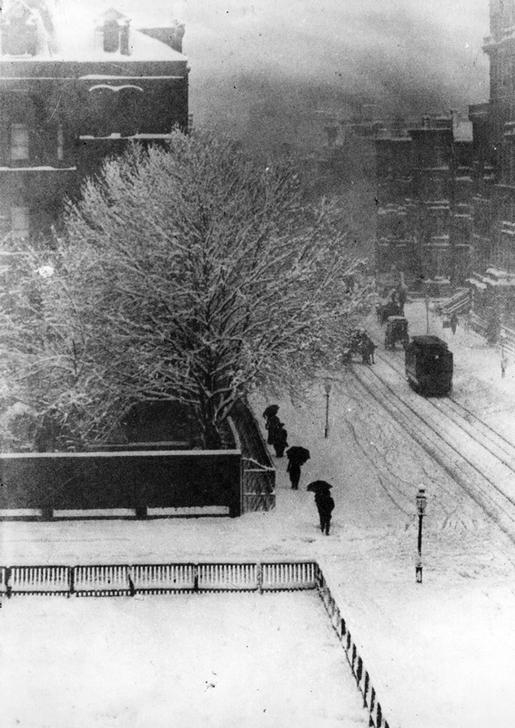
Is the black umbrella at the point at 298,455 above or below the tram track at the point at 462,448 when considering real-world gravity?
above

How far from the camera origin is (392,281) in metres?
72.1

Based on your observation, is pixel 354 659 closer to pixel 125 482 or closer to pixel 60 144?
pixel 125 482

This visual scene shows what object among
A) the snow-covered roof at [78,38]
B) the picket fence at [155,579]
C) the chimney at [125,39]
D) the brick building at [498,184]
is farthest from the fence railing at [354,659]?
the brick building at [498,184]

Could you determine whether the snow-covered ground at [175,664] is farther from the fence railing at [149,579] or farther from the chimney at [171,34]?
the chimney at [171,34]

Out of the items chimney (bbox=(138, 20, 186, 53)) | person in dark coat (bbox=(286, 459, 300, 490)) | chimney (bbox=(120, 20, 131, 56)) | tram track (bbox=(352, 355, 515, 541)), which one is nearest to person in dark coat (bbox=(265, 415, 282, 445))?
person in dark coat (bbox=(286, 459, 300, 490))

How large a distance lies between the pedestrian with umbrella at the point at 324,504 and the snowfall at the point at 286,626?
34cm

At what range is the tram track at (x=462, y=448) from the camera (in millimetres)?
26719

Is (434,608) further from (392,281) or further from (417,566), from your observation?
(392,281)

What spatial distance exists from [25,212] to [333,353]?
17.9m

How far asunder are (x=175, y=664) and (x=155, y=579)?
3.71 meters

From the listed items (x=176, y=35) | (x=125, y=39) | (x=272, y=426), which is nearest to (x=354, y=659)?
(x=272, y=426)

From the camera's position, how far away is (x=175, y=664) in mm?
17047

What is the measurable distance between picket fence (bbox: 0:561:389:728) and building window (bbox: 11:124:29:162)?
2545 cm

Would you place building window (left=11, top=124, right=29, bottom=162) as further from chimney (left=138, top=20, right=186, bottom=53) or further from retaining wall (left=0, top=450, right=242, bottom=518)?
retaining wall (left=0, top=450, right=242, bottom=518)
